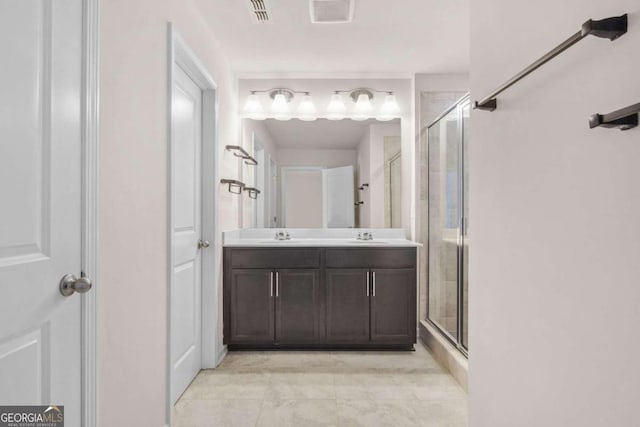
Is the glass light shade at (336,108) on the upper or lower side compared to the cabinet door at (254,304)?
upper

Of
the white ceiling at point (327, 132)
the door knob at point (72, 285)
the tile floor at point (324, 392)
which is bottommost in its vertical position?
the tile floor at point (324, 392)

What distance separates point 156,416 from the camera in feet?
5.52

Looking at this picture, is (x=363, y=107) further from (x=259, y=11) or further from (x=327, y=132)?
(x=259, y=11)

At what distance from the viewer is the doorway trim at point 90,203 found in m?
1.16

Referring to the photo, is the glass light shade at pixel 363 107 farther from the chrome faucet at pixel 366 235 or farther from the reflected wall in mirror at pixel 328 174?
the chrome faucet at pixel 366 235

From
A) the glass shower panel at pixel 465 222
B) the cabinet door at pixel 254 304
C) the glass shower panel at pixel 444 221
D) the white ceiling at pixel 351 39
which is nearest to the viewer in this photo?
the white ceiling at pixel 351 39

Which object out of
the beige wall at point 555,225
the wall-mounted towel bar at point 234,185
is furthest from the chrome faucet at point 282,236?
the beige wall at point 555,225

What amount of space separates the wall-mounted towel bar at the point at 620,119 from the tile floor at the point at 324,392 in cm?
173

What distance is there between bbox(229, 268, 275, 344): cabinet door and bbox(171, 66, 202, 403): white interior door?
35 centimetres

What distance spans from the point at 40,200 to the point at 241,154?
2252 millimetres

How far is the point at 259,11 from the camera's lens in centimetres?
228

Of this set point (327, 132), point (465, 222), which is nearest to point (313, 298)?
point (465, 222)

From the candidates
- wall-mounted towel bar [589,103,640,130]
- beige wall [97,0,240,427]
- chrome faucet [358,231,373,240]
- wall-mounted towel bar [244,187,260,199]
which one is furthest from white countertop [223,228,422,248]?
wall-mounted towel bar [589,103,640,130]

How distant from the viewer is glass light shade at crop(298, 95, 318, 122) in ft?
A: 11.0
